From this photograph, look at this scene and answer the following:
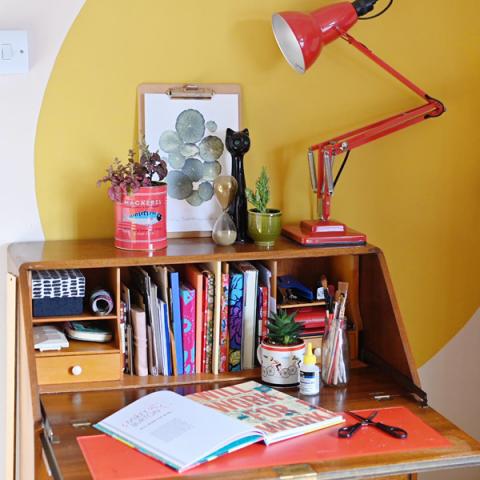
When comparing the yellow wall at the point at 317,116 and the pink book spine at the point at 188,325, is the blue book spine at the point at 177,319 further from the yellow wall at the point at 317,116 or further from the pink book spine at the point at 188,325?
the yellow wall at the point at 317,116

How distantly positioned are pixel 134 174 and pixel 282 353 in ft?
1.72

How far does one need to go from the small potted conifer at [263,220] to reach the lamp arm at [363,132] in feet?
0.48

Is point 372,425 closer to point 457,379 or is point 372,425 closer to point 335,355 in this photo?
point 335,355

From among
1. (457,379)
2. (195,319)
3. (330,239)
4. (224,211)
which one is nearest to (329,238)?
(330,239)

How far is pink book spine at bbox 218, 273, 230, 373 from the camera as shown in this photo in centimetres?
208

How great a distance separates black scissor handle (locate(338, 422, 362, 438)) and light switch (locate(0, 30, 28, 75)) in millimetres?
1105

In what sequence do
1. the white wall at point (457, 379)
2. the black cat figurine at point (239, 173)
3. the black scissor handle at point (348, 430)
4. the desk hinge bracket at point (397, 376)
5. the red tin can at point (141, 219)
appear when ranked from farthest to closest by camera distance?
the white wall at point (457, 379) < the black cat figurine at point (239, 173) < the red tin can at point (141, 219) < the desk hinge bracket at point (397, 376) < the black scissor handle at point (348, 430)

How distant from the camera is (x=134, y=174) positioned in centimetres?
206

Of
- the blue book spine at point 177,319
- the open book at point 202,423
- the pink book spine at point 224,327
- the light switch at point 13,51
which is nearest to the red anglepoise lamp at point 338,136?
the pink book spine at point 224,327

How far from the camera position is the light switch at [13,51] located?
2094mm

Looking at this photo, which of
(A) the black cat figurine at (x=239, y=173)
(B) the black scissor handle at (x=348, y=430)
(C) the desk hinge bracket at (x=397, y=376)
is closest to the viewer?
(B) the black scissor handle at (x=348, y=430)

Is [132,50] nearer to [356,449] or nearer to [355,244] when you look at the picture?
[355,244]

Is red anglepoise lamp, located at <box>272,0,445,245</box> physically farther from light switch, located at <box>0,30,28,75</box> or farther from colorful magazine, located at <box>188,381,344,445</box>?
light switch, located at <box>0,30,28,75</box>

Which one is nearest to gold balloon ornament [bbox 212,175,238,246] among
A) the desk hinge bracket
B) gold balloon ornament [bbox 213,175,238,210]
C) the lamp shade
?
gold balloon ornament [bbox 213,175,238,210]
